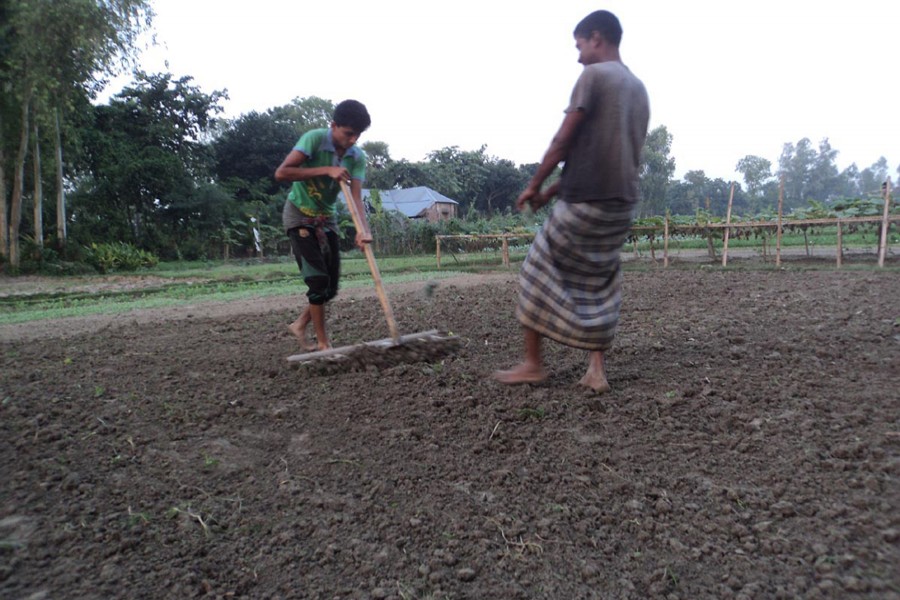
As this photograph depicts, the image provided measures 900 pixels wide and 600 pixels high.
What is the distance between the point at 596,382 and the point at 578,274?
0.54 meters

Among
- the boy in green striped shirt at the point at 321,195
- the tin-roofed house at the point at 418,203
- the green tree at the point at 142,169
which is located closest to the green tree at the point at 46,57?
the green tree at the point at 142,169

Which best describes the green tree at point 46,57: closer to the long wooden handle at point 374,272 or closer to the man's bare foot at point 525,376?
the long wooden handle at point 374,272

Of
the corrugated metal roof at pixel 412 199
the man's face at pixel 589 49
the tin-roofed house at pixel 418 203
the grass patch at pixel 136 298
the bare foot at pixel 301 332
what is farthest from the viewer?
the corrugated metal roof at pixel 412 199

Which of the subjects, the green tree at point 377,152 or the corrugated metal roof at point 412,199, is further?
the green tree at point 377,152

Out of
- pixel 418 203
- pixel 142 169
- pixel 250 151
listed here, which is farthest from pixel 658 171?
pixel 142 169

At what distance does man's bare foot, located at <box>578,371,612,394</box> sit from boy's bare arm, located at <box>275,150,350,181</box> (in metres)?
1.86

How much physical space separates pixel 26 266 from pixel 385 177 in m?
27.4

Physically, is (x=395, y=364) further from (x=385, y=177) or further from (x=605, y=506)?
(x=385, y=177)

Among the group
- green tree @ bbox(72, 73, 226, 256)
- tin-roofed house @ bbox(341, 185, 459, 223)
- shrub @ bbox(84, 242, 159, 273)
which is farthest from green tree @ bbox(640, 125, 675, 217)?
shrub @ bbox(84, 242, 159, 273)

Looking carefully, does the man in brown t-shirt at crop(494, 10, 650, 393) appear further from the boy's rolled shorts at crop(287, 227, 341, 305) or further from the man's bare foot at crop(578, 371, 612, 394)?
the boy's rolled shorts at crop(287, 227, 341, 305)

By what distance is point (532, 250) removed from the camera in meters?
3.10

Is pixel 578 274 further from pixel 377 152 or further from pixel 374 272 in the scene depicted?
pixel 377 152

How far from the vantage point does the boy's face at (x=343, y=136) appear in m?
3.79

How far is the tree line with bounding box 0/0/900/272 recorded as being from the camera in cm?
1617
